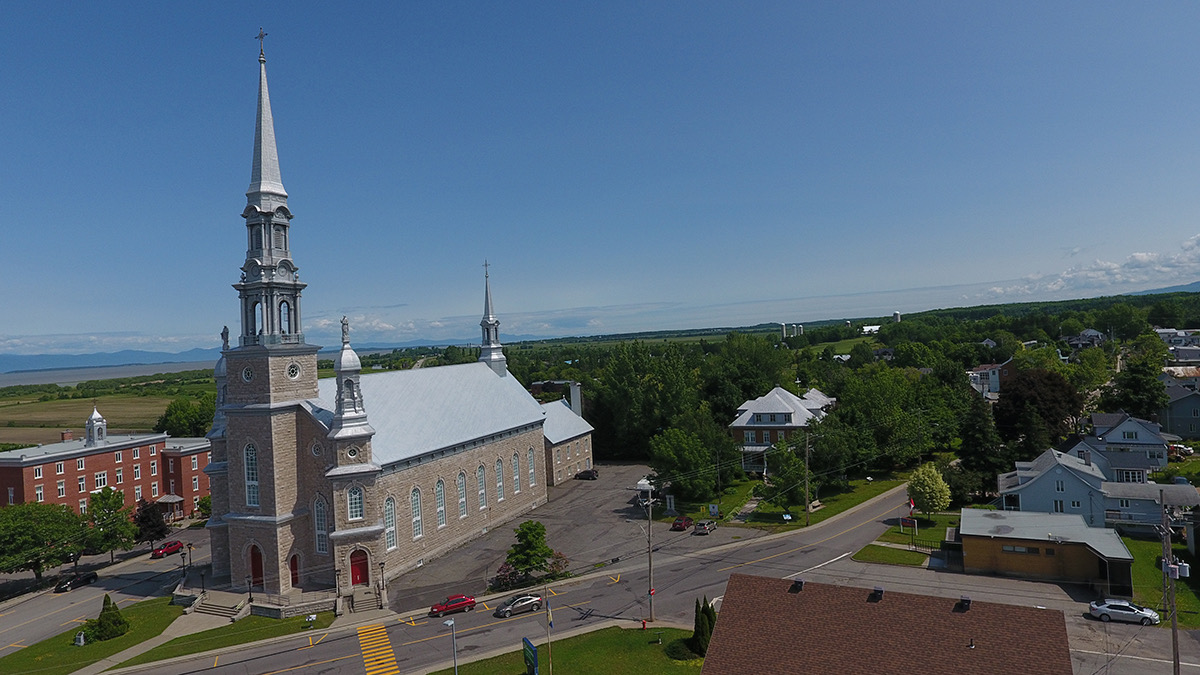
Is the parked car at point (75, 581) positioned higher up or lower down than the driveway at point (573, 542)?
lower down

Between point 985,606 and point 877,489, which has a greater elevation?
point 985,606

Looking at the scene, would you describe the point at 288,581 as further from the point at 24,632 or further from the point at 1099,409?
the point at 1099,409

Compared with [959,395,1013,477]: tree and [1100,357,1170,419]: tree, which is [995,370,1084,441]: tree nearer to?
[959,395,1013,477]: tree

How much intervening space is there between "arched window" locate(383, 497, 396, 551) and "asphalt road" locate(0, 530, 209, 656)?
16.1m

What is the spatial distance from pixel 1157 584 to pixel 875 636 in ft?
94.9

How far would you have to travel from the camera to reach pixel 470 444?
55.0 meters

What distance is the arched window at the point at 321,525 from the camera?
139 ft

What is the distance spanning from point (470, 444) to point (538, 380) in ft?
379

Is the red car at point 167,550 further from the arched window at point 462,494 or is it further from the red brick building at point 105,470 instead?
the arched window at point 462,494

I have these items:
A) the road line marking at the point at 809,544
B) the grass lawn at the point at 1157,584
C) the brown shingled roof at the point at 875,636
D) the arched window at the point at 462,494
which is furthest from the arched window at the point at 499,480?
the grass lawn at the point at 1157,584

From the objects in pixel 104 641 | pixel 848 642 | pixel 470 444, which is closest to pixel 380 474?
pixel 470 444

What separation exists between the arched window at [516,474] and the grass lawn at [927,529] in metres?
31.5

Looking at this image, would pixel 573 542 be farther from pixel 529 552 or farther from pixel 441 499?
pixel 529 552

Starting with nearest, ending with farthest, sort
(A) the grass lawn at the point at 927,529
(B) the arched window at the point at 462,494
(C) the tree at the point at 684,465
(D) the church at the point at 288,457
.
Answer: (D) the church at the point at 288,457, (A) the grass lawn at the point at 927,529, (B) the arched window at the point at 462,494, (C) the tree at the point at 684,465
